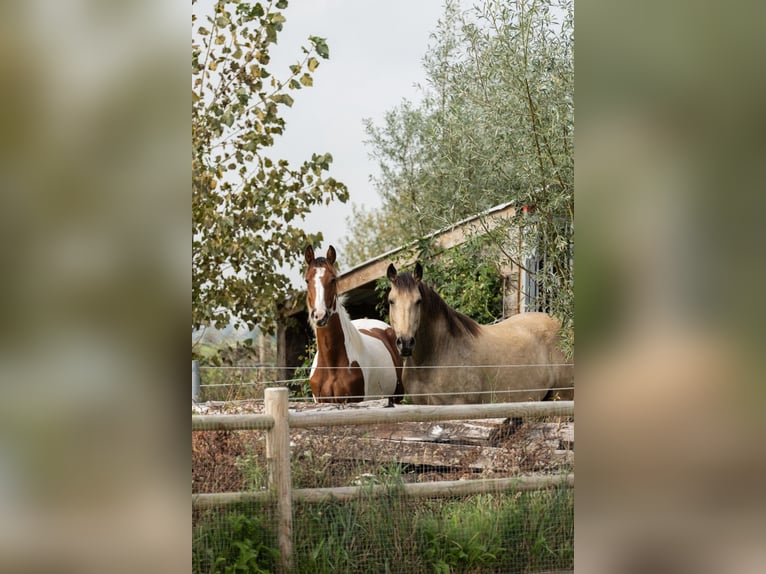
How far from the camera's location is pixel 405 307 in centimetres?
445

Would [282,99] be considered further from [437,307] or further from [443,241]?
[443,241]

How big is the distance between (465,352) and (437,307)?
12.1 inches

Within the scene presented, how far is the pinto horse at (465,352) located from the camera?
447 centimetres

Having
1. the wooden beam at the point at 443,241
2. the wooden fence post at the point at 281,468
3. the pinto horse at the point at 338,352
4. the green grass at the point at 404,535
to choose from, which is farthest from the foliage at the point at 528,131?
the wooden fence post at the point at 281,468

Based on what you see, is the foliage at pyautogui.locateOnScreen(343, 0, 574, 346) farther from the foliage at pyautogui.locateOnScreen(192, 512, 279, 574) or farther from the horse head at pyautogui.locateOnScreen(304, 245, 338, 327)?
the foliage at pyautogui.locateOnScreen(192, 512, 279, 574)

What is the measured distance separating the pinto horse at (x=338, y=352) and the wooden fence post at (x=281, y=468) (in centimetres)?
106

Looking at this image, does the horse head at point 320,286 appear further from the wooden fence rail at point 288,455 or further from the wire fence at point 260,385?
the wooden fence rail at point 288,455

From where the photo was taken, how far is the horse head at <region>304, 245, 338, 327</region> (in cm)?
439

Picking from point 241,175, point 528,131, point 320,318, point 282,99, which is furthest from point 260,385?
point 528,131

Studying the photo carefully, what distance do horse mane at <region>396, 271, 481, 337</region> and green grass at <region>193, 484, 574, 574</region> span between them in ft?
3.98
